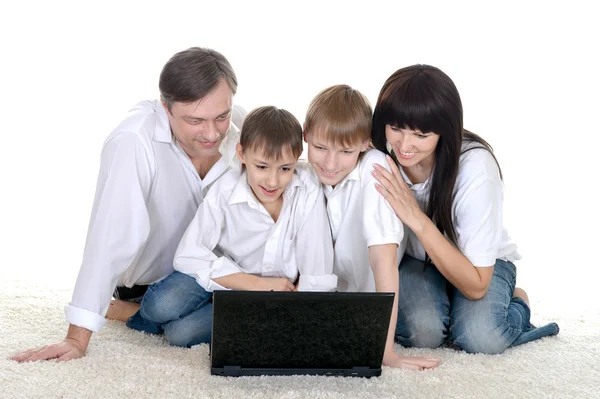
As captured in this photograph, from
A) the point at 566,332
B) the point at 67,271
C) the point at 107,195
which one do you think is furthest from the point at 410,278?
the point at 67,271

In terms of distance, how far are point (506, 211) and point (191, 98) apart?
9.11 ft

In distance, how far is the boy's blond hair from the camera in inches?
95.7

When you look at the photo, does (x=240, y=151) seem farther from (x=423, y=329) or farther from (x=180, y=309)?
(x=423, y=329)

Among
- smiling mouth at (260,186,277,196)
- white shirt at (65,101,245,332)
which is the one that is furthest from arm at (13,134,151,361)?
smiling mouth at (260,186,277,196)

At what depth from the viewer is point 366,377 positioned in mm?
2209

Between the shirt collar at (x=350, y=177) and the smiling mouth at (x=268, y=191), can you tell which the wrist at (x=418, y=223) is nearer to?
the shirt collar at (x=350, y=177)

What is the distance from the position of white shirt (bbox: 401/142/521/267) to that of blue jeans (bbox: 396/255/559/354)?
184 millimetres

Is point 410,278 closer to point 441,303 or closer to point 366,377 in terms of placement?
point 441,303

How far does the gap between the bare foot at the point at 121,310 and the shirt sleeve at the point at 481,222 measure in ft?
3.74

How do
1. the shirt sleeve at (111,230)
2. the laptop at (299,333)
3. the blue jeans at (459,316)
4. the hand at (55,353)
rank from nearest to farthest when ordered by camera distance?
the laptop at (299,333) → the hand at (55,353) → the shirt sleeve at (111,230) → the blue jeans at (459,316)

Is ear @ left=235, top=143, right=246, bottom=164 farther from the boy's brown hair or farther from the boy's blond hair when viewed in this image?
the boy's blond hair

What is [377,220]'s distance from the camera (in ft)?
8.05

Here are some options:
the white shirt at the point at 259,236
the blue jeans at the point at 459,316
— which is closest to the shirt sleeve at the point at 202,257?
the white shirt at the point at 259,236

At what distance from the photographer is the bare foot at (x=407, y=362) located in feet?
7.70
